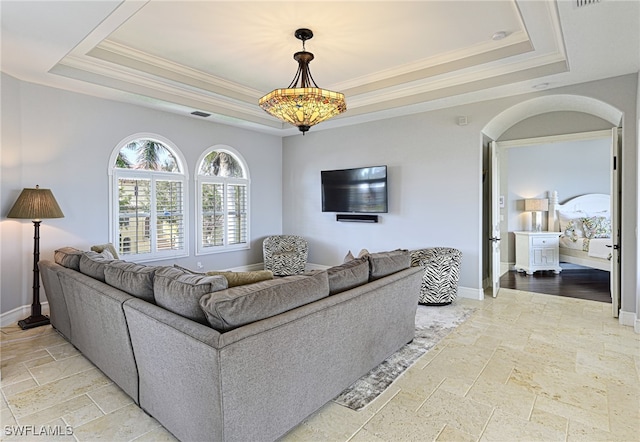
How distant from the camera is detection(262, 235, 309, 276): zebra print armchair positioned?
21.0 feet

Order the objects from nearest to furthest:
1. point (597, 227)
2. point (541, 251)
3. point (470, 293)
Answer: point (470, 293) < point (541, 251) < point (597, 227)

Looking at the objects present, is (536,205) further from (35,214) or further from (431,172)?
(35,214)

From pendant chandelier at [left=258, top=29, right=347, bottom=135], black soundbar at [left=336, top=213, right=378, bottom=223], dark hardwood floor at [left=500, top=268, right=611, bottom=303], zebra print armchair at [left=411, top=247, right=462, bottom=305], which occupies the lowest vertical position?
dark hardwood floor at [left=500, top=268, right=611, bottom=303]

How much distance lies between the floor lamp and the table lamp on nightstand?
8303mm

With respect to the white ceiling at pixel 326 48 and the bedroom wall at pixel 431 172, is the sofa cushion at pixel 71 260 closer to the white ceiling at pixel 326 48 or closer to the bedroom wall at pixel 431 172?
the white ceiling at pixel 326 48

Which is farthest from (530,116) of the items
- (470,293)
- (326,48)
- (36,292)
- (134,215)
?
(36,292)

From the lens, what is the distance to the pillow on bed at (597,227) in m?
7.10

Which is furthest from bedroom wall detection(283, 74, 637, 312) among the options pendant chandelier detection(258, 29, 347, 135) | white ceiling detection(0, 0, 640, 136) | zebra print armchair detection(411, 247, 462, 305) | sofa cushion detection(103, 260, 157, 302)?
sofa cushion detection(103, 260, 157, 302)

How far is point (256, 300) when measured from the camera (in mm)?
1874

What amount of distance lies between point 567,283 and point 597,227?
2.11 m

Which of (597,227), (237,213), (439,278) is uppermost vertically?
(237,213)

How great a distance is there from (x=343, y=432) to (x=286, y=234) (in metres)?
5.55

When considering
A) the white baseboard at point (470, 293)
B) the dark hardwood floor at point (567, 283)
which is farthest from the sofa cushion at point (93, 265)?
the dark hardwood floor at point (567, 283)

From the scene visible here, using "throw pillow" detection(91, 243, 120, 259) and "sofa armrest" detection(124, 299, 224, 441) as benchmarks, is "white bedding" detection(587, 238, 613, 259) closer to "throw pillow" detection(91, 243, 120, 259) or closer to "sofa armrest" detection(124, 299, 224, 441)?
"sofa armrest" detection(124, 299, 224, 441)
